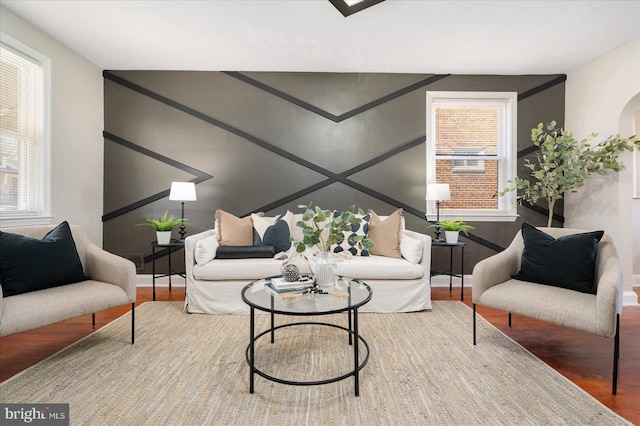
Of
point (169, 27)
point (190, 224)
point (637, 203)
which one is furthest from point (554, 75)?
point (190, 224)

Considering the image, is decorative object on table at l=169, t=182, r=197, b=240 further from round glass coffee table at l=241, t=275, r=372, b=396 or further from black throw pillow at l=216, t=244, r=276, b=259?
round glass coffee table at l=241, t=275, r=372, b=396

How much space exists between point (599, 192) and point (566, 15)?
77.7 inches

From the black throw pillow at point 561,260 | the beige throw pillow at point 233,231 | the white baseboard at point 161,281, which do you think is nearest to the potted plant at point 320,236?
the black throw pillow at point 561,260

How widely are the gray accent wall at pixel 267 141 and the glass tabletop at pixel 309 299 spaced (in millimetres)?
2037

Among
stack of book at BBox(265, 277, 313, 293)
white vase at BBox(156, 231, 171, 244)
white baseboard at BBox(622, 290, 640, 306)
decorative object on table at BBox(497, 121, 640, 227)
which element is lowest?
white baseboard at BBox(622, 290, 640, 306)

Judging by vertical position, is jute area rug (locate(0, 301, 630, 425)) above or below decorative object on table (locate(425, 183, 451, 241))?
below

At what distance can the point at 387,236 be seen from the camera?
→ 343 cm

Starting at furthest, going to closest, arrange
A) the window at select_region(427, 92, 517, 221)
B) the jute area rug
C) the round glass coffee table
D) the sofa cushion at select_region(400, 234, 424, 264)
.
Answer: the window at select_region(427, 92, 517, 221), the sofa cushion at select_region(400, 234, 424, 264), the round glass coffee table, the jute area rug

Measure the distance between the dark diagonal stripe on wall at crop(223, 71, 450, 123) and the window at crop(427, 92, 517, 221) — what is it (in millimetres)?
279

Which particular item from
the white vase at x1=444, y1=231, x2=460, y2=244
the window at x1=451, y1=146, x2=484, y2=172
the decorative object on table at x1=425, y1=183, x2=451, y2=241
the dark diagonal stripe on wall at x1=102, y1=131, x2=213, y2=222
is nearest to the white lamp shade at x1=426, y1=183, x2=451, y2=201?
the decorative object on table at x1=425, y1=183, x2=451, y2=241

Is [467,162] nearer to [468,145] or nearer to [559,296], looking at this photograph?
[468,145]

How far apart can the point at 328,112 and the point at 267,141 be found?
33.2 inches

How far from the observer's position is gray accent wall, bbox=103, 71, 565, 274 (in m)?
4.06

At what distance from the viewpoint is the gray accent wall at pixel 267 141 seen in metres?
4.06
